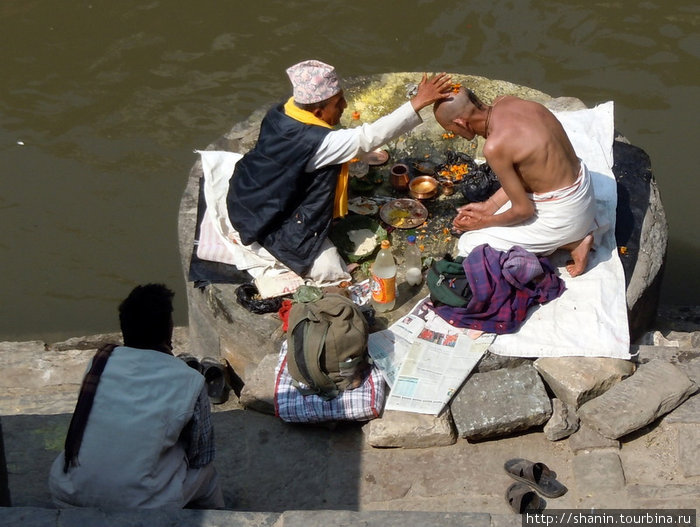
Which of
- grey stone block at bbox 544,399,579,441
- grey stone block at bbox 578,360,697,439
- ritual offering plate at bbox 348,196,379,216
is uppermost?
ritual offering plate at bbox 348,196,379,216

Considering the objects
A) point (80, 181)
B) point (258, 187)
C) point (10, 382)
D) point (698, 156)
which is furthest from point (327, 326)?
point (698, 156)

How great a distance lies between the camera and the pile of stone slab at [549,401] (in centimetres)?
473

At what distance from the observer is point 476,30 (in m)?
9.70

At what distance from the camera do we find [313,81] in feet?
16.8

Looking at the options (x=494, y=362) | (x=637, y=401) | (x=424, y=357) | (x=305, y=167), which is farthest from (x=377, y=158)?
(x=637, y=401)

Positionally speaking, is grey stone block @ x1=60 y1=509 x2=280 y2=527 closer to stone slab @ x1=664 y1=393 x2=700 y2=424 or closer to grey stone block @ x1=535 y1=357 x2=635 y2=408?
grey stone block @ x1=535 y1=357 x2=635 y2=408

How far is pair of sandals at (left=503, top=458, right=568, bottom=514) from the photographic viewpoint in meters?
4.39

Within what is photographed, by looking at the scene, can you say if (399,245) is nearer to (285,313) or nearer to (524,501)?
→ (285,313)

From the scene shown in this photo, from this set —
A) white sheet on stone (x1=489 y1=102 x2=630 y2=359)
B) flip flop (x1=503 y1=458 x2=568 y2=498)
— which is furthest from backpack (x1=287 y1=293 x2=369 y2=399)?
flip flop (x1=503 y1=458 x2=568 y2=498)

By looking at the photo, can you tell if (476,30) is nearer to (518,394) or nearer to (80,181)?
(80,181)

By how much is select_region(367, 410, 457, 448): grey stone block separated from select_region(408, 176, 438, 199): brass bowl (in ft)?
Result: 6.44

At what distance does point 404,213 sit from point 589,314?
161 cm

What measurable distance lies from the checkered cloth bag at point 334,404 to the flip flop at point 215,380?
72 centimetres

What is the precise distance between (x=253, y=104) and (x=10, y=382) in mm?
4353
